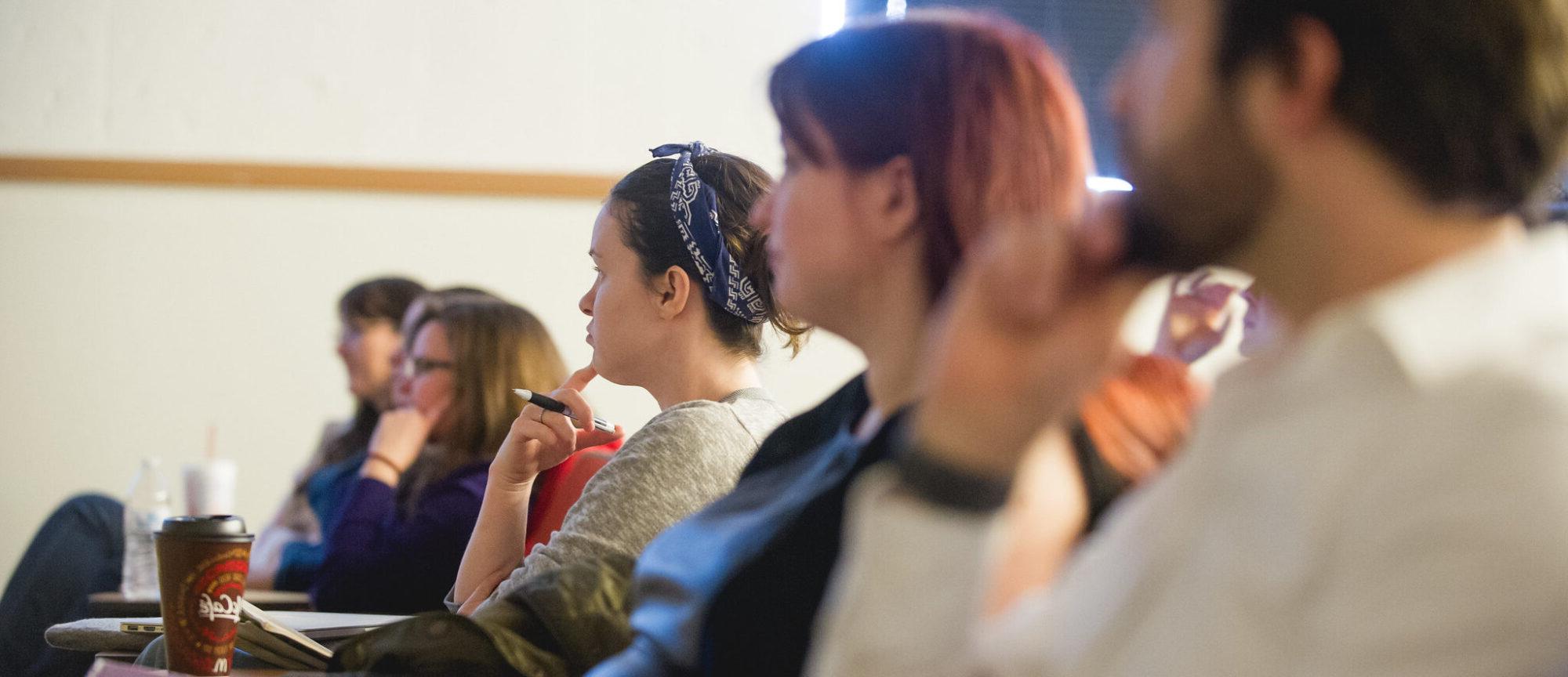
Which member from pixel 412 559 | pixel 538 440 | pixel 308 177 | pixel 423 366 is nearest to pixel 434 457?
pixel 423 366

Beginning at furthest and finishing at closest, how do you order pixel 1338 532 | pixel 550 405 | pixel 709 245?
pixel 550 405 → pixel 709 245 → pixel 1338 532

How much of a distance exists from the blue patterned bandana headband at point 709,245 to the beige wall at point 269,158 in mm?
1917

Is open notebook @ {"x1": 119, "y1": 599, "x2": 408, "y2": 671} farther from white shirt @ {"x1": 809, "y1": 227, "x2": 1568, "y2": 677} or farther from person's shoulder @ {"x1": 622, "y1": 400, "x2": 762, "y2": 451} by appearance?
white shirt @ {"x1": 809, "y1": 227, "x2": 1568, "y2": 677}

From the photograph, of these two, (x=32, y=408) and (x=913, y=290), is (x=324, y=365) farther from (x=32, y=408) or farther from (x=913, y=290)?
(x=913, y=290)

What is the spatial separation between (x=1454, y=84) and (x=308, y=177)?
3.44 metres

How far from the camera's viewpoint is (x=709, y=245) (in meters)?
1.65

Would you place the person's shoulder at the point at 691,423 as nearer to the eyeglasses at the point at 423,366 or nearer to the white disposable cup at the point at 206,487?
the eyeglasses at the point at 423,366

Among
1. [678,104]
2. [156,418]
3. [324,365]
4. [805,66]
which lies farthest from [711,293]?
[156,418]

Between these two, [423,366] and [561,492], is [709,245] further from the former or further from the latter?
[423,366]

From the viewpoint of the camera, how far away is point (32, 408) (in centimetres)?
362

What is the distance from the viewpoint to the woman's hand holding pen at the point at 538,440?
5.93ft

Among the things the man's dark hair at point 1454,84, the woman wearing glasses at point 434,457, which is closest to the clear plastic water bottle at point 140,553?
the woman wearing glasses at point 434,457

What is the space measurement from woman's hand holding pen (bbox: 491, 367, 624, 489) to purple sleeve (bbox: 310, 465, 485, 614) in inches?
23.1

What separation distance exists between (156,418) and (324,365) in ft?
1.52
